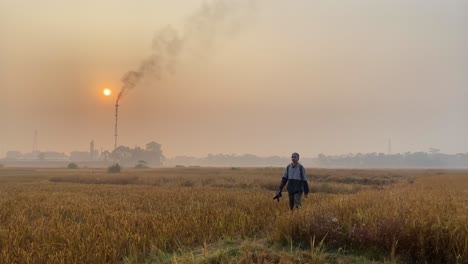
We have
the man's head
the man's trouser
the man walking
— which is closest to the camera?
the man's head

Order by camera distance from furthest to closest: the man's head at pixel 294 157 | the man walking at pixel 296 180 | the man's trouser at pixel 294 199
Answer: the man's trouser at pixel 294 199 → the man walking at pixel 296 180 → the man's head at pixel 294 157

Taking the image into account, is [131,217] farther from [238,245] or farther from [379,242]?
[379,242]

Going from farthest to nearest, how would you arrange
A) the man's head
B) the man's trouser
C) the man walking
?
1. the man's trouser
2. the man walking
3. the man's head

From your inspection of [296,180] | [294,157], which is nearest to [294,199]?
[296,180]

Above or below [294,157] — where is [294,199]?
below

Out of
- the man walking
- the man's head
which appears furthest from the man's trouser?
the man's head

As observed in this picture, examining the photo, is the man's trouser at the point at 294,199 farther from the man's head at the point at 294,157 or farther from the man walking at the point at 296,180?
the man's head at the point at 294,157

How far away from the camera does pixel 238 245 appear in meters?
8.05

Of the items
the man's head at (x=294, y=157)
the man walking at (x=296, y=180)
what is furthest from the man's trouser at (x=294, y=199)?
the man's head at (x=294, y=157)

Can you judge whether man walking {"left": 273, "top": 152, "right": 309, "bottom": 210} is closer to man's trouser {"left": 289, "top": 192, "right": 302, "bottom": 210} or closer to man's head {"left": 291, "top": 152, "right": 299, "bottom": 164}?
man's trouser {"left": 289, "top": 192, "right": 302, "bottom": 210}

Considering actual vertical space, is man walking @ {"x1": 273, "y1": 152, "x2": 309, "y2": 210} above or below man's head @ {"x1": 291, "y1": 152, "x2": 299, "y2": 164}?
below

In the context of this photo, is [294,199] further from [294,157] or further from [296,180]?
[294,157]

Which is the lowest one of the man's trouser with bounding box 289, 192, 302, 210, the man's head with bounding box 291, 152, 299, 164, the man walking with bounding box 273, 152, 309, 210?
the man's trouser with bounding box 289, 192, 302, 210

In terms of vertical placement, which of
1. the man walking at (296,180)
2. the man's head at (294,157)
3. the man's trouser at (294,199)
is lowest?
the man's trouser at (294,199)
